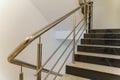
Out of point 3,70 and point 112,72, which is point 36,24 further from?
point 112,72

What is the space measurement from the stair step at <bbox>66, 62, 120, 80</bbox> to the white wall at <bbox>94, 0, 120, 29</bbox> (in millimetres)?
2576

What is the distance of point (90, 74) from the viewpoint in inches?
90.4

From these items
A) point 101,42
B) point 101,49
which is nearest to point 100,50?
point 101,49

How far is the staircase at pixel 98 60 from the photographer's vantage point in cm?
225

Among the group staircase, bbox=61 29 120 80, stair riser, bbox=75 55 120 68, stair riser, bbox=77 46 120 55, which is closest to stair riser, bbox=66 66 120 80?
staircase, bbox=61 29 120 80

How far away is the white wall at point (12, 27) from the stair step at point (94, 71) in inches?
67.6

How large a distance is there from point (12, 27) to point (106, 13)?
2.92 metres

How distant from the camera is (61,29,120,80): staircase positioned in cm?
225

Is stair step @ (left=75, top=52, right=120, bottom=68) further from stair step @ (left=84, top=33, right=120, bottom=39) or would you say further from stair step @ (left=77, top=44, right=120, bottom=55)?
stair step @ (left=84, top=33, right=120, bottom=39)

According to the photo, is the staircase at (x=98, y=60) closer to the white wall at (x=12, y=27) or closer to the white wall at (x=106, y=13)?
the white wall at (x=106, y=13)

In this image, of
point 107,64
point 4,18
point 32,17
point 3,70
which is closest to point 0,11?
point 4,18

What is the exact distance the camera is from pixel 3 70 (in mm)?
3510

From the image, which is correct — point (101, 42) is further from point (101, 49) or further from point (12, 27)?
point (12, 27)

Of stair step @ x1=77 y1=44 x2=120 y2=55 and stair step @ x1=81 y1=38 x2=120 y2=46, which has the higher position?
stair step @ x1=81 y1=38 x2=120 y2=46
